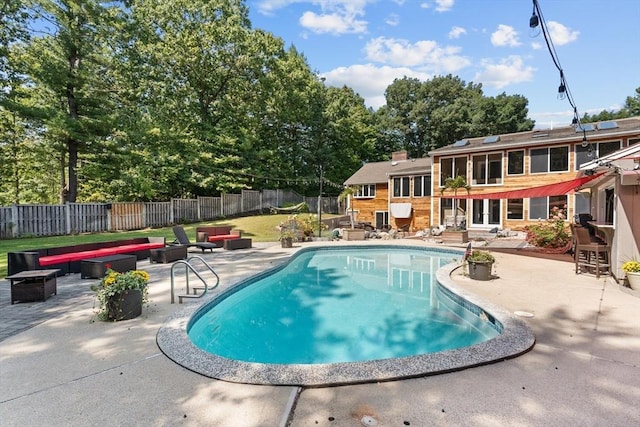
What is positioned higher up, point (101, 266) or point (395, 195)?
point (395, 195)

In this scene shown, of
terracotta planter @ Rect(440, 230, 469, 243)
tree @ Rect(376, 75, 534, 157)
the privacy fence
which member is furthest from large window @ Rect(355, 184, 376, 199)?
tree @ Rect(376, 75, 534, 157)

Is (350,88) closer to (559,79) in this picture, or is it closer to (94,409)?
(559,79)

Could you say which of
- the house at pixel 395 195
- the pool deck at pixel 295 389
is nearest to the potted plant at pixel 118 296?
the pool deck at pixel 295 389

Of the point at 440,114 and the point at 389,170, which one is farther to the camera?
the point at 440,114

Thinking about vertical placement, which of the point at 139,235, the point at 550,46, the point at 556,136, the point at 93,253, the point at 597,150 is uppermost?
the point at 556,136

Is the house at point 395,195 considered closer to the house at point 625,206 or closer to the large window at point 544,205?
the large window at point 544,205

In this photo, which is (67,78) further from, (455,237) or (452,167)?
(452,167)

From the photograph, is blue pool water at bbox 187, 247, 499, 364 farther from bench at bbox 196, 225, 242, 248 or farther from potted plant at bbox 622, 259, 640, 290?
bench at bbox 196, 225, 242, 248

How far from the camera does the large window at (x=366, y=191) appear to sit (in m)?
23.1

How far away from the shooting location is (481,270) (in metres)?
7.66

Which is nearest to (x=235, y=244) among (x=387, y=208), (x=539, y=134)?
(x=387, y=208)

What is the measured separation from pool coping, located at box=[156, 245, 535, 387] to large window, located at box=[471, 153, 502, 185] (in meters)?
15.7

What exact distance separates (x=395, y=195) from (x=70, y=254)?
17613 mm

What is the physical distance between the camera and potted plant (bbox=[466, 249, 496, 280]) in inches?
301
